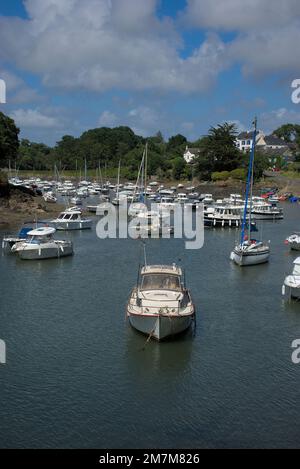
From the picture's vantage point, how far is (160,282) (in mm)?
35250

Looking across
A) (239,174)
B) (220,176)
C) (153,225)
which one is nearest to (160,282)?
(153,225)

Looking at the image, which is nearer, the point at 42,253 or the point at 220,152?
the point at 42,253

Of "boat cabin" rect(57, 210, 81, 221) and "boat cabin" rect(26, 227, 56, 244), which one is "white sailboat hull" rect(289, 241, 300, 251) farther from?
"boat cabin" rect(57, 210, 81, 221)

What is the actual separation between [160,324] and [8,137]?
76.7 meters

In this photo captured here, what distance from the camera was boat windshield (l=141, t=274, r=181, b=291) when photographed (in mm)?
35031

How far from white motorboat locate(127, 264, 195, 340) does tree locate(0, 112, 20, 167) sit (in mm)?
67724

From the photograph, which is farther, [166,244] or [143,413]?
[166,244]

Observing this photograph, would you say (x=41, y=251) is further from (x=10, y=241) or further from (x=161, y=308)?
(x=161, y=308)

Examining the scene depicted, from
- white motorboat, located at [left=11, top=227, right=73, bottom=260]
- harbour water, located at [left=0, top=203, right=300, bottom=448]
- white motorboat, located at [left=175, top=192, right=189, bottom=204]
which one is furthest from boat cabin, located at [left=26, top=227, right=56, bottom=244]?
white motorboat, located at [left=175, top=192, right=189, bottom=204]

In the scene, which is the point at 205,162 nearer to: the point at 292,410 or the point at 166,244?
the point at 166,244

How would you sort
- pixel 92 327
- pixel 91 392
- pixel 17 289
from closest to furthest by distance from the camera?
1. pixel 91 392
2. pixel 92 327
3. pixel 17 289

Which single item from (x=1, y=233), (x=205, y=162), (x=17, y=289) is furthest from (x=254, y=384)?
(x=205, y=162)

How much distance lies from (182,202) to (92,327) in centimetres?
8804
